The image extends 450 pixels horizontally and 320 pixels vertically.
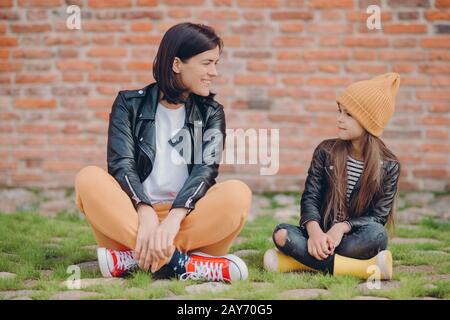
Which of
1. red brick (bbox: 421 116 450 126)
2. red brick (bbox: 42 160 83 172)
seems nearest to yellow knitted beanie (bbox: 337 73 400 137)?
red brick (bbox: 421 116 450 126)

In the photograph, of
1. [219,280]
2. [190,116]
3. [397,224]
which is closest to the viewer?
[219,280]

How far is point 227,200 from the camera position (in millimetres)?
3113

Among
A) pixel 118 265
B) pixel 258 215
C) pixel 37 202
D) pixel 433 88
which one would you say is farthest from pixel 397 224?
pixel 37 202

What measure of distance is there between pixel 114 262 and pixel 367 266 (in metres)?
1.03

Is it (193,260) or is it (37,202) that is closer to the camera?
(193,260)

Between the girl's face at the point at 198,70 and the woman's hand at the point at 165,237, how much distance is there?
0.59 meters

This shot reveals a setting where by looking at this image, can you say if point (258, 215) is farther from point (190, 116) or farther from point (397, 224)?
point (190, 116)

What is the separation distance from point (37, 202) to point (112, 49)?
1.16m

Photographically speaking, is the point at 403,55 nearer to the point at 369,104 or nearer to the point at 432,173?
the point at 432,173

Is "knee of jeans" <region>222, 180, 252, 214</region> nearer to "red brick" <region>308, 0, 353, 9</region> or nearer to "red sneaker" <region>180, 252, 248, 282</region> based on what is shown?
"red sneaker" <region>180, 252, 248, 282</region>

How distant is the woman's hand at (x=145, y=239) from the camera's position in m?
3.00

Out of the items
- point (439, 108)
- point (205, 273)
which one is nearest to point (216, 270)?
point (205, 273)

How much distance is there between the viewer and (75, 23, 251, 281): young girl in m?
3.09
